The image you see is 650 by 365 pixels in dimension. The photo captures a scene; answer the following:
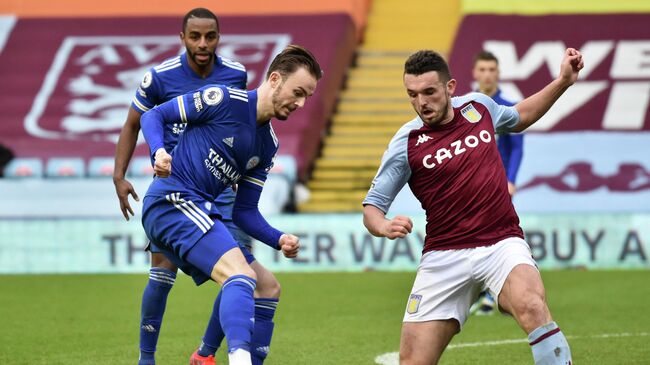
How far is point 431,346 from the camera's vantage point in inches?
239

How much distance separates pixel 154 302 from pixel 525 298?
8.22 feet

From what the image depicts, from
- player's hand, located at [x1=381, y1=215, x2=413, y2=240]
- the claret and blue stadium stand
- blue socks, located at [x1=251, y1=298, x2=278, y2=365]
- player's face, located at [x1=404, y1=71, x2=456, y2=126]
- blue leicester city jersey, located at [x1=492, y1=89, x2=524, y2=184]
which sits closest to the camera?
player's hand, located at [x1=381, y1=215, x2=413, y2=240]

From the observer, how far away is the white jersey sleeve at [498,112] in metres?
6.43

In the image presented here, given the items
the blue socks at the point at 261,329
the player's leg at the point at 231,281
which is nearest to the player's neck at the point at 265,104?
the player's leg at the point at 231,281

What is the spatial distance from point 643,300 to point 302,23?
11.1m

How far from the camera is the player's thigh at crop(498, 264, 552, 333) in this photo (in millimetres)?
5809

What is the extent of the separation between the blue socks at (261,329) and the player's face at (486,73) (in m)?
4.15

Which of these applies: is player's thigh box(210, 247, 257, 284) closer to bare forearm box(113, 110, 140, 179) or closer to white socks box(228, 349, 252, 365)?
white socks box(228, 349, 252, 365)

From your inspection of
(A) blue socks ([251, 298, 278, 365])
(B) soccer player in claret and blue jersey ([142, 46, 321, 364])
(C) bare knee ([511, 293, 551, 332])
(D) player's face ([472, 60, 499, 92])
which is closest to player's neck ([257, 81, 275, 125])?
(B) soccer player in claret and blue jersey ([142, 46, 321, 364])

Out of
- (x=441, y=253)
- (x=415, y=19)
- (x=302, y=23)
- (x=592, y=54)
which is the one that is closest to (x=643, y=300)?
(x=441, y=253)

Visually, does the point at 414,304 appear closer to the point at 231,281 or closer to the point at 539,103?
the point at 231,281

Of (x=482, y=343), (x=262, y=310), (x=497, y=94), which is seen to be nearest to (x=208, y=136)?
(x=262, y=310)

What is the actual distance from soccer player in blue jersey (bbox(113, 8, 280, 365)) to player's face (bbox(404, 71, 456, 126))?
1.60 m

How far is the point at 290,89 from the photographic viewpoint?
20.6ft
